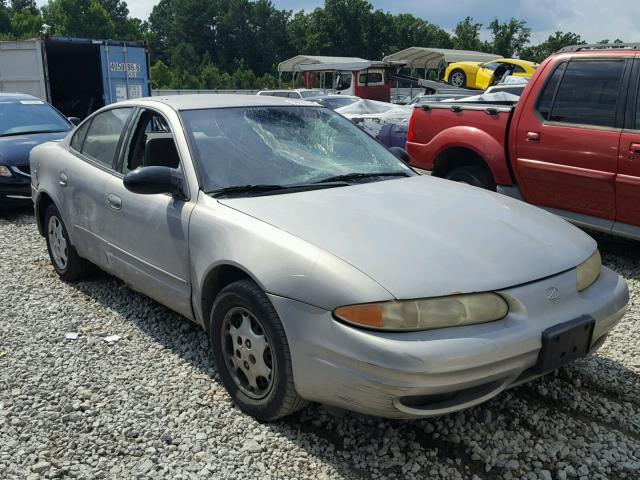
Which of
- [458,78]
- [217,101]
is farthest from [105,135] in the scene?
[458,78]

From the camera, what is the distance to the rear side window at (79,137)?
15.3ft

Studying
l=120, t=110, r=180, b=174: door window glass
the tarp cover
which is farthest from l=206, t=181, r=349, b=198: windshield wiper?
the tarp cover

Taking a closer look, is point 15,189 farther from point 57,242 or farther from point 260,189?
point 260,189

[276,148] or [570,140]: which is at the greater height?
[276,148]

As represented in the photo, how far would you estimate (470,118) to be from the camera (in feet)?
20.1

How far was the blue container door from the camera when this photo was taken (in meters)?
14.5

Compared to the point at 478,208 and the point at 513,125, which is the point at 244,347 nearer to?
the point at 478,208

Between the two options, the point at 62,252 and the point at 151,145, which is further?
the point at 62,252

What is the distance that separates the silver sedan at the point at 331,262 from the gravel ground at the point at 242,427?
0.23 metres

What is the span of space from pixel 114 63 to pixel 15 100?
236 inches

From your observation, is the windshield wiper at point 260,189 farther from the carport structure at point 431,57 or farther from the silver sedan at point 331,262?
the carport structure at point 431,57

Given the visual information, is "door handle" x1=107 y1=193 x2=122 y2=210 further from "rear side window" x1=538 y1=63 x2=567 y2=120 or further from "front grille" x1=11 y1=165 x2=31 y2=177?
"front grille" x1=11 y1=165 x2=31 y2=177

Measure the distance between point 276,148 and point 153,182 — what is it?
744 millimetres

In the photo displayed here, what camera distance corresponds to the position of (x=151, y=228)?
3.50 m
